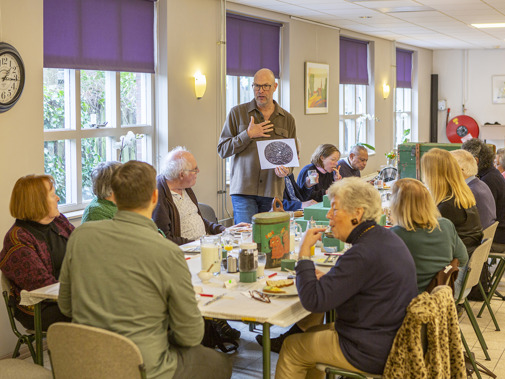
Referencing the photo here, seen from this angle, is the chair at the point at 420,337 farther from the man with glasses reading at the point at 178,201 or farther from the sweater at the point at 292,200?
the sweater at the point at 292,200

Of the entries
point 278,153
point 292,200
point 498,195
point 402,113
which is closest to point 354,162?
point 292,200

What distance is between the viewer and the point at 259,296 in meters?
3.03

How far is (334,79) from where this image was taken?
1007 cm

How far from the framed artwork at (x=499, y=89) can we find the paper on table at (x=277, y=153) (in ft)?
35.5

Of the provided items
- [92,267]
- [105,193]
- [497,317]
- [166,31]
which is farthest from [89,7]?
[497,317]

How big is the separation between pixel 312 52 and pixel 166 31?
11.2 ft

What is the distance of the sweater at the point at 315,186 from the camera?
606cm

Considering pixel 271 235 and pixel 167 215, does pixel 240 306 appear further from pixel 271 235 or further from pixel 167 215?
pixel 167 215

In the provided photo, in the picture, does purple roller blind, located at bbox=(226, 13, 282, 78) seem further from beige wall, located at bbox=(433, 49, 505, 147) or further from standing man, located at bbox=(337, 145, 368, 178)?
beige wall, located at bbox=(433, 49, 505, 147)

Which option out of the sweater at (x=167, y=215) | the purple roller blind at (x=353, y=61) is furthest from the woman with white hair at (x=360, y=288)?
the purple roller blind at (x=353, y=61)

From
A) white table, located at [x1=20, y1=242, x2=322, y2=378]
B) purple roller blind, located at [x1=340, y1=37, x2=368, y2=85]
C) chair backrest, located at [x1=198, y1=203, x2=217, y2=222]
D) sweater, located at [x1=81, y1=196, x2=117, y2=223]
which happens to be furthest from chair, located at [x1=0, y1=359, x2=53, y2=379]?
purple roller blind, located at [x1=340, y1=37, x2=368, y2=85]

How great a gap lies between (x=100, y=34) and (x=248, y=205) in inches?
73.4

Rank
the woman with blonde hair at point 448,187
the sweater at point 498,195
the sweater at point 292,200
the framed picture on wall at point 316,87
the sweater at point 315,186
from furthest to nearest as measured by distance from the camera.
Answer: the framed picture on wall at point 316,87
the sweater at point 315,186
the sweater at point 292,200
the sweater at point 498,195
the woman with blonde hair at point 448,187

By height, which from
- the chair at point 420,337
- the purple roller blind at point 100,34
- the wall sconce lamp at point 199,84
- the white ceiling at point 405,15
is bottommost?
the chair at point 420,337
